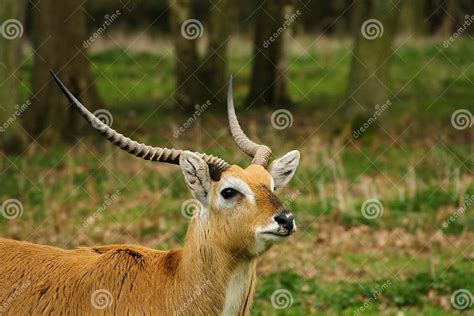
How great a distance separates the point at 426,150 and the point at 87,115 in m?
13.5

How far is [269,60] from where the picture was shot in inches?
1034

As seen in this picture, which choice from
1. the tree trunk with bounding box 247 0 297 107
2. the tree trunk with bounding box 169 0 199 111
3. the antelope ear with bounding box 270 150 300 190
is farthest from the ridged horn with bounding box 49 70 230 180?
the tree trunk with bounding box 247 0 297 107

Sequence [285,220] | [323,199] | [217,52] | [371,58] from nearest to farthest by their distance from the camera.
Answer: [285,220] < [323,199] < [371,58] < [217,52]

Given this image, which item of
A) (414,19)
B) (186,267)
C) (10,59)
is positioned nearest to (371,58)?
Result: (10,59)

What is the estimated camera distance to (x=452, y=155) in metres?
18.8

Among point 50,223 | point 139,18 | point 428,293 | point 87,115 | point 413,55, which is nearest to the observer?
point 87,115

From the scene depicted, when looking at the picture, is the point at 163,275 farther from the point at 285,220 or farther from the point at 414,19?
the point at 414,19

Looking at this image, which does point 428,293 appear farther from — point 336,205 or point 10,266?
point 10,266

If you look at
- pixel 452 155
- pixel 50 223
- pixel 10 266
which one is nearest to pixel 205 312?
pixel 10 266

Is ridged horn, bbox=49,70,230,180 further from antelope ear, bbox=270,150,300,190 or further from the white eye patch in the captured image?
antelope ear, bbox=270,150,300,190

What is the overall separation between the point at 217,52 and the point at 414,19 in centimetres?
1062

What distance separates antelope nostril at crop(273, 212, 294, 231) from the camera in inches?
277

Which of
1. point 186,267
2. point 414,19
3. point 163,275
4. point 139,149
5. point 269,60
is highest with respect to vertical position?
point 414,19

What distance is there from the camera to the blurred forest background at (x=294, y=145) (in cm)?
1288
